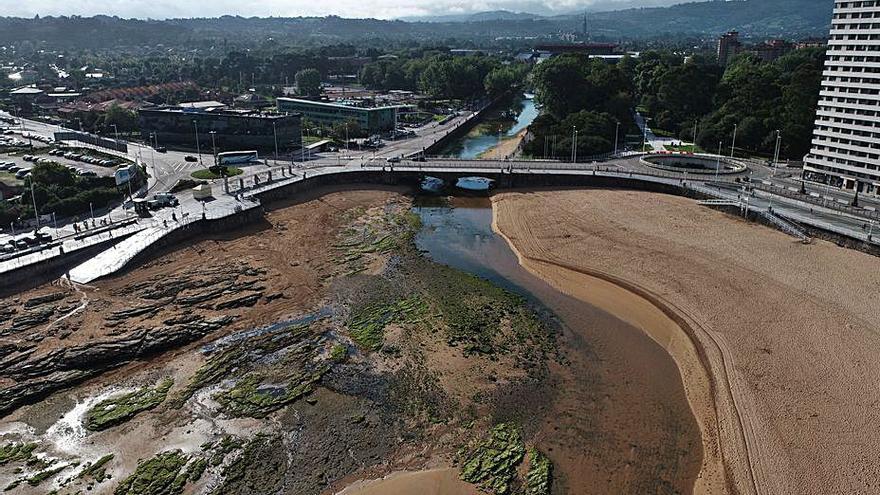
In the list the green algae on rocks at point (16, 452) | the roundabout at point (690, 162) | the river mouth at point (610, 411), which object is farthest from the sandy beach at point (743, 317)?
the green algae on rocks at point (16, 452)

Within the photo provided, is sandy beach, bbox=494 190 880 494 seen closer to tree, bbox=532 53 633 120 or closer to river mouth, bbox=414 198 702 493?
river mouth, bbox=414 198 702 493

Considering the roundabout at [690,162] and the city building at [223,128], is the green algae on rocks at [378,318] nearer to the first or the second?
the roundabout at [690,162]

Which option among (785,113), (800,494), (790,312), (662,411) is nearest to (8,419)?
(662,411)

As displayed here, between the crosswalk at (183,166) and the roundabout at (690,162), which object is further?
the crosswalk at (183,166)

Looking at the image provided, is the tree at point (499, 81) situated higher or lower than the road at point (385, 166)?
higher

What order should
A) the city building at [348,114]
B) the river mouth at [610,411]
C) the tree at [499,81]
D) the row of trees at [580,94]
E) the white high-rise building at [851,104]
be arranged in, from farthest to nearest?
1. the tree at [499,81]
2. the city building at [348,114]
3. the row of trees at [580,94]
4. the white high-rise building at [851,104]
5. the river mouth at [610,411]

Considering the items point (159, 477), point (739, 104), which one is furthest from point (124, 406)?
point (739, 104)
